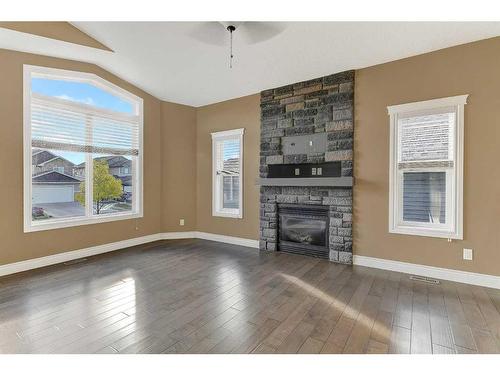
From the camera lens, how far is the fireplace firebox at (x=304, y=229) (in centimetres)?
426

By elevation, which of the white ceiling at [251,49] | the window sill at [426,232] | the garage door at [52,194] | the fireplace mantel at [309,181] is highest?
the white ceiling at [251,49]

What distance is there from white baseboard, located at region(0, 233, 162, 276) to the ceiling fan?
3.67 metres

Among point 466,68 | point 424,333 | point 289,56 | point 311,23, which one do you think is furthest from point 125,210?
point 466,68

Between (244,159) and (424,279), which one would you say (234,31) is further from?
(424,279)

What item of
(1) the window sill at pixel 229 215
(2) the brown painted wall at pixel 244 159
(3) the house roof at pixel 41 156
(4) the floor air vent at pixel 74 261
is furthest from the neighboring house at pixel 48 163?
(1) the window sill at pixel 229 215

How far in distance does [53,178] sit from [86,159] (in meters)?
0.57

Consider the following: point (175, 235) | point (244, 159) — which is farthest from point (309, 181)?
point (175, 235)

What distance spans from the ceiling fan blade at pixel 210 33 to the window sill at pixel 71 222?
10.9ft

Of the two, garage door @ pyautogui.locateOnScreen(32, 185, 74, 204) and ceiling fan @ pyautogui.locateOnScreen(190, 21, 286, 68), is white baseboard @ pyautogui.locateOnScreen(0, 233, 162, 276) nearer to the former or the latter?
garage door @ pyautogui.locateOnScreen(32, 185, 74, 204)

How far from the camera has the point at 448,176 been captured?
133 inches

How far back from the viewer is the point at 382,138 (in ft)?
12.3

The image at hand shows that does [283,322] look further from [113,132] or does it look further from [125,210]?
[113,132]

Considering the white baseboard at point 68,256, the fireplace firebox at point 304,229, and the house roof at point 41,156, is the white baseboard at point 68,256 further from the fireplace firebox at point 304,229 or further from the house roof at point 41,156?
the fireplace firebox at point 304,229

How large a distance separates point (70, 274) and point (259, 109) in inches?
154
